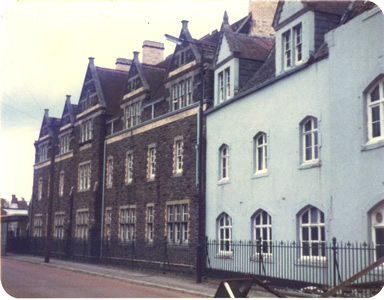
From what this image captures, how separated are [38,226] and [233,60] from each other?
104ft

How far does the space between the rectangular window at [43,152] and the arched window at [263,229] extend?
107ft

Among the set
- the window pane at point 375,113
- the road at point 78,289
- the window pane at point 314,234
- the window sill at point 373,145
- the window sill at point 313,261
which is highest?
the window pane at point 375,113

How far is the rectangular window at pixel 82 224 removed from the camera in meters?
39.2

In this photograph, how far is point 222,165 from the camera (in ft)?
82.7

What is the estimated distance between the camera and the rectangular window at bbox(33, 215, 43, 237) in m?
49.9

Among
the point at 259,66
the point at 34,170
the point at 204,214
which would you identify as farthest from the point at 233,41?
the point at 34,170

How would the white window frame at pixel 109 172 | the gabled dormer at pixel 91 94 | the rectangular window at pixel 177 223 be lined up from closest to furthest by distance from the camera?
the rectangular window at pixel 177 223
the white window frame at pixel 109 172
the gabled dormer at pixel 91 94

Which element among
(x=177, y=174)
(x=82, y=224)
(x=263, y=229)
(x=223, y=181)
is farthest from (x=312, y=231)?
(x=82, y=224)

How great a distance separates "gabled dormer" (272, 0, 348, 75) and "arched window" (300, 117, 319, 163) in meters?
2.17

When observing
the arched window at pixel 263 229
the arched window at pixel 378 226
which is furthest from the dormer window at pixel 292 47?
the arched window at pixel 378 226

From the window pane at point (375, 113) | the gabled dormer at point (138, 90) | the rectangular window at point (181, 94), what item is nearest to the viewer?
the window pane at point (375, 113)

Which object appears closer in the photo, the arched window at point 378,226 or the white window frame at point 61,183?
the arched window at point 378,226

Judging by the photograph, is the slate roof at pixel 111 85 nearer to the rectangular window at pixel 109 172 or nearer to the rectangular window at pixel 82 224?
the rectangular window at pixel 109 172

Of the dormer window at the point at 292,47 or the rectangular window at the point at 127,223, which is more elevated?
the dormer window at the point at 292,47
